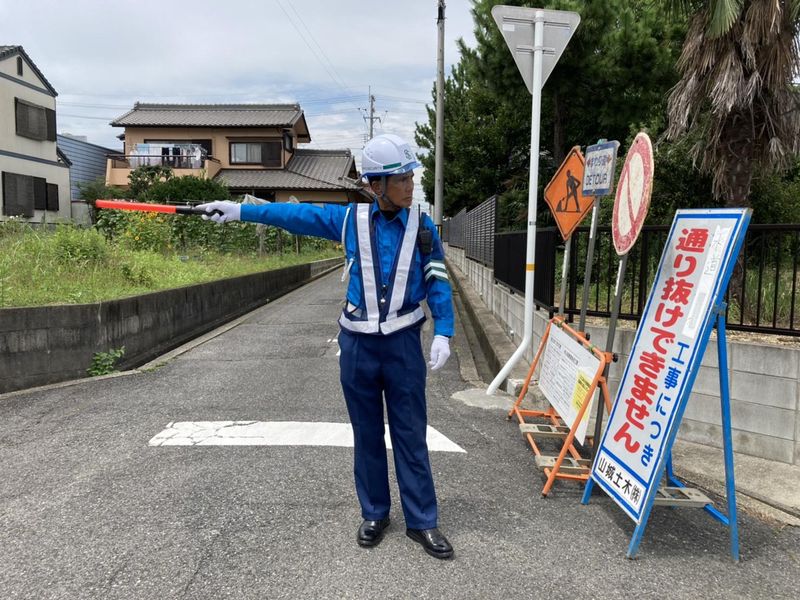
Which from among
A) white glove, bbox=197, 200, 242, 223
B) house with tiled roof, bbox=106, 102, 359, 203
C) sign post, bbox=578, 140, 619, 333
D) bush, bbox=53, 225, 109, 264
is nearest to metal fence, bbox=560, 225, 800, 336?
sign post, bbox=578, 140, 619, 333

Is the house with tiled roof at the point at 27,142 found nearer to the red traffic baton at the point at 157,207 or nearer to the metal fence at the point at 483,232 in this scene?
the metal fence at the point at 483,232

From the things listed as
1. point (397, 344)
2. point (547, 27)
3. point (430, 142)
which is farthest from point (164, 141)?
point (397, 344)

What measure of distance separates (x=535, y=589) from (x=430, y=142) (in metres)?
32.6

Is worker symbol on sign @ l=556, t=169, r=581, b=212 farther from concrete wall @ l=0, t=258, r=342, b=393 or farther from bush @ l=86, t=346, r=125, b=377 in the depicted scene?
bush @ l=86, t=346, r=125, b=377

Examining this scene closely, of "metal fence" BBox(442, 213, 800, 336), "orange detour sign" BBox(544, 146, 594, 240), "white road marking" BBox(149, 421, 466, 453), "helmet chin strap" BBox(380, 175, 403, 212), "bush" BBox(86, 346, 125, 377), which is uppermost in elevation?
"orange detour sign" BBox(544, 146, 594, 240)

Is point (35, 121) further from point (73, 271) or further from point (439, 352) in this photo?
point (439, 352)

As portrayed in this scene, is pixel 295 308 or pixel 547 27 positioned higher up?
pixel 547 27

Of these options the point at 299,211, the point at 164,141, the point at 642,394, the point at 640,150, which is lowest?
the point at 642,394

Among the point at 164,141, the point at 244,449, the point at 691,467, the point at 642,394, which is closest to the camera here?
the point at 642,394

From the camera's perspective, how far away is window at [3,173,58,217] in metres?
22.5

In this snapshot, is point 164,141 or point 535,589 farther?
point 164,141

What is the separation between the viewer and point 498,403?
5.59 meters

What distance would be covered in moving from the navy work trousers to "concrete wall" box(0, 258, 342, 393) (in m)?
4.43

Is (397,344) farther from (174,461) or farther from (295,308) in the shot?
(295,308)
